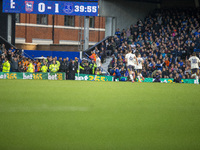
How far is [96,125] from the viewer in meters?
6.72

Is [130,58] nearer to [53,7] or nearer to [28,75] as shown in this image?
[28,75]

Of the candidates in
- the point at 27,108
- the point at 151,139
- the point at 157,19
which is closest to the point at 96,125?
the point at 151,139

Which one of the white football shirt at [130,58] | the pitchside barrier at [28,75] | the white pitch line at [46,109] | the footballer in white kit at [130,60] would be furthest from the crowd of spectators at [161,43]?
the white pitch line at [46,109]

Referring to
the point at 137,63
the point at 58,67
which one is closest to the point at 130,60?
the point at 137,63

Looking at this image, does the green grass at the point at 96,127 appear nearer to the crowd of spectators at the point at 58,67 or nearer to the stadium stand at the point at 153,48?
the stadium stand at the point at 153,48

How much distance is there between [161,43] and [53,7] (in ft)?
32.5

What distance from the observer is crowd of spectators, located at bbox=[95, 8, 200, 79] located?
30703 millimetres

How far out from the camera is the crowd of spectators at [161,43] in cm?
3070

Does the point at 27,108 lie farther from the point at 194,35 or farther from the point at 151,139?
the point at 194,35

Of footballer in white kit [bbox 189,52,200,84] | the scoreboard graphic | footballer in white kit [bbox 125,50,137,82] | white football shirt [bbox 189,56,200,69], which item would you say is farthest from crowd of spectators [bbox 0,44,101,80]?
white football shirt [bbox 189,56,200,69]

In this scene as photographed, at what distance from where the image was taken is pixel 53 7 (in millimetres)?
36031

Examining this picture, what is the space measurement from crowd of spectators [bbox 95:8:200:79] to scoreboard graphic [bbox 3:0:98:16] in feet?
11.6

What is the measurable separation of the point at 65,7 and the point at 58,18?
21.8 m

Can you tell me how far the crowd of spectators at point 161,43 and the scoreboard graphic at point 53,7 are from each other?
353 centimetres
